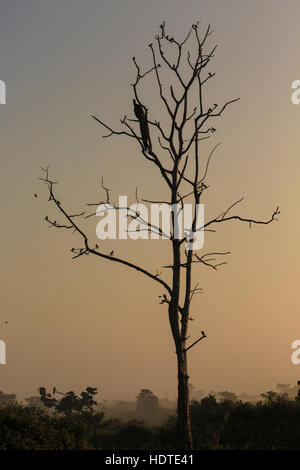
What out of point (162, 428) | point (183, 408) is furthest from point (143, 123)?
point (162, 428)

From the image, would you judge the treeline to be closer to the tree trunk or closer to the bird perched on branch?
the tree trunk

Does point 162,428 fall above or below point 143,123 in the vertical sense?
below

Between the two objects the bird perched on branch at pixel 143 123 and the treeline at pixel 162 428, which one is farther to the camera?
the bird perched on branch at pixel 143 123

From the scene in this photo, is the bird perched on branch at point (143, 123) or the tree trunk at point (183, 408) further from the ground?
the bird perched on branch at point (143, 123)

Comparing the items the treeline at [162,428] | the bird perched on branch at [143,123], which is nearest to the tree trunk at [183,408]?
the treeline at [162,428]

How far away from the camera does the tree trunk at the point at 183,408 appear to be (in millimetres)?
16344

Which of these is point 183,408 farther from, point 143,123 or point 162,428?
point 143,123

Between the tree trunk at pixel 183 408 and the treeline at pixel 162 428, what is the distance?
2.10 meters

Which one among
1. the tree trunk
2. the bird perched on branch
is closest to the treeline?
the tree trunk

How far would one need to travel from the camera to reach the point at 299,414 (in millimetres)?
21375

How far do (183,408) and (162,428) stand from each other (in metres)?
4.91

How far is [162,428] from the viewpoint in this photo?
21.1m

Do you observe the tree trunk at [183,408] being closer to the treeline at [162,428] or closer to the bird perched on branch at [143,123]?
the treeline at [162,428]
